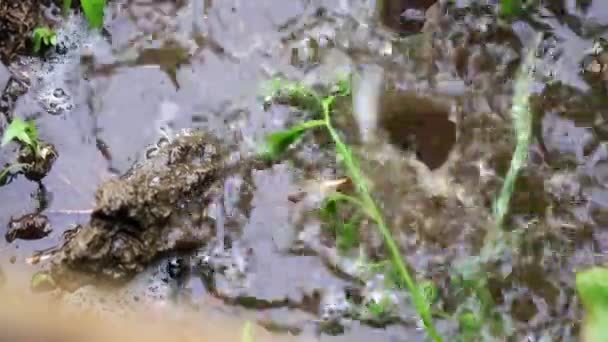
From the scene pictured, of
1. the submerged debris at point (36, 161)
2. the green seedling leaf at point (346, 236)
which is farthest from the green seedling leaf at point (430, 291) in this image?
the submerged debris at point (36, 161)

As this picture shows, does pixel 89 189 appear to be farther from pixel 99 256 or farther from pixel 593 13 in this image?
pixel 593 13

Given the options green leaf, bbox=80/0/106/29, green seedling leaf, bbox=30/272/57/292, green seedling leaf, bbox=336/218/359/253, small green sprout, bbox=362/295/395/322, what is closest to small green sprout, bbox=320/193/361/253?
green seedling leaf, bbox=336/218/359/253

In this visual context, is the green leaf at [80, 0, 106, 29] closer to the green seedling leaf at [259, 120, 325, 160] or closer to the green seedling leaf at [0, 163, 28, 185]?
the green seedling leaf at [0, 163, 28, 185]

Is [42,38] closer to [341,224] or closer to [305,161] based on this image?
[305,161]

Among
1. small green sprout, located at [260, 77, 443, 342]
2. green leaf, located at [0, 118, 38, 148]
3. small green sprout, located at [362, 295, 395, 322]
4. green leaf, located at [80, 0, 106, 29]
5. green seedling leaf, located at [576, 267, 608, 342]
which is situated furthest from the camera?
green leaf, located at [80, 0, 106, 29]

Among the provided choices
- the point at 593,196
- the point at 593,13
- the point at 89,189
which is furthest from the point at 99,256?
the point at 593,13

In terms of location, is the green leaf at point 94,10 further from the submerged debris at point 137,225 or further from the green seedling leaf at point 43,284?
the green seedling leaf at point 43,284

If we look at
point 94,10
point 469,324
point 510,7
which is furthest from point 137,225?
point 510,7
